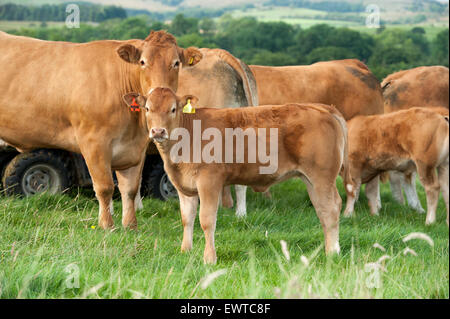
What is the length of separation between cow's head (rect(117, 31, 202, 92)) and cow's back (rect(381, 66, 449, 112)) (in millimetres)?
6607

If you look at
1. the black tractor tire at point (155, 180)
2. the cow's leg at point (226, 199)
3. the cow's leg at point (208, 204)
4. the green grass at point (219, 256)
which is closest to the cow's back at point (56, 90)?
the green grass at point (219, 256)

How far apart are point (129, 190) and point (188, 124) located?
1.65 metres

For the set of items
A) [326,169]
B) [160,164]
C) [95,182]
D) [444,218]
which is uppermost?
[326,169]

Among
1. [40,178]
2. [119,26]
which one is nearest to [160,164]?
[40,178]

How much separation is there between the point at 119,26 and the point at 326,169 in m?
28.7

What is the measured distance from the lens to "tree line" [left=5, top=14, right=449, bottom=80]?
3438 centimetres

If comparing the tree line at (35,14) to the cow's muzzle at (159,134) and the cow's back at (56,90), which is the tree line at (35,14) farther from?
the cow's muzzle at (159,134)

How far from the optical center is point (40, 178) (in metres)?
8.72

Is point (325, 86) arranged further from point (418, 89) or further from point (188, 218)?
point (188, 218)

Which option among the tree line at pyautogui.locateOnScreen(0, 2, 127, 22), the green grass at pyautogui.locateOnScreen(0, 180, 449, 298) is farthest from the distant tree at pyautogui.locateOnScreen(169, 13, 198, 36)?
the green grass at pyautogui.locateOnScreen(0, 180, 449, 298)

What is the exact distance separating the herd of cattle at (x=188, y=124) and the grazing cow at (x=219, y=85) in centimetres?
1

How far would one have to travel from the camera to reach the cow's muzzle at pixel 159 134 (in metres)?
5.25

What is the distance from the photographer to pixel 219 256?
18.9 ft
